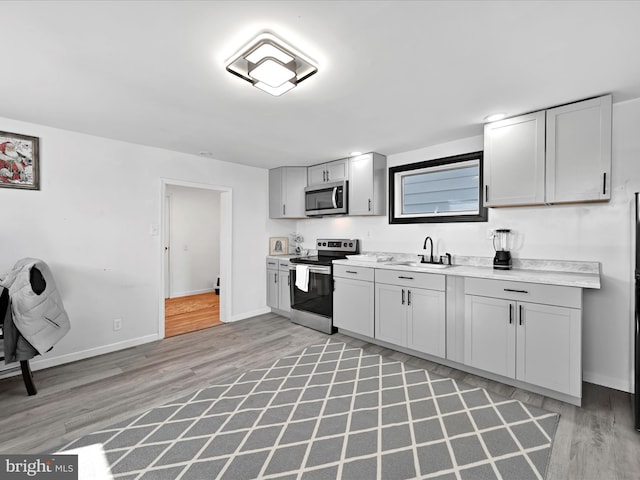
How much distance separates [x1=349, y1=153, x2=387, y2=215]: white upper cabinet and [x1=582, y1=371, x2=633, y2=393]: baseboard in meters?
2.54

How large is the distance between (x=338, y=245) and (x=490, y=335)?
2.38m

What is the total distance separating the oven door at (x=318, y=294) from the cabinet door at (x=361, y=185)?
910mm

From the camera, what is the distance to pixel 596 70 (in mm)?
1865

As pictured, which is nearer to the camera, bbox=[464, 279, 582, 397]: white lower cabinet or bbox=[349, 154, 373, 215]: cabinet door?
bbox=[464, 279, 582, 397]: white lower cabinet

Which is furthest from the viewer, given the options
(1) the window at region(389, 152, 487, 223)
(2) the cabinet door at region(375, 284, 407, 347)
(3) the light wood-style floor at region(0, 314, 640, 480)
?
(1) the window at region(389, 152, 487, 223)

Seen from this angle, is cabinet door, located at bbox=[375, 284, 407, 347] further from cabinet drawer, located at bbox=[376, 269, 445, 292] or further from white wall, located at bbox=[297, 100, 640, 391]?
white wall, located at bbox=[297, 100, 640, 391]

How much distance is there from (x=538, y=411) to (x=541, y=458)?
538 mm

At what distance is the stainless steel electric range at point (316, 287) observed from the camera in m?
3.83

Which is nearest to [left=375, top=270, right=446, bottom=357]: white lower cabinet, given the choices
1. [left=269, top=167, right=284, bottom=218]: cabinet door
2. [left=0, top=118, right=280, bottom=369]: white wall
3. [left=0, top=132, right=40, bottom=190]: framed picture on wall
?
[left=269, top=167, right=284, bottom=218]: cabinet door

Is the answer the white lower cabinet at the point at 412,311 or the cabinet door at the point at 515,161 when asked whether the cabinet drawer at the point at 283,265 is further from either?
the cabinet door at the point at 515,161

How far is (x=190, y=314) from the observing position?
4.75 m

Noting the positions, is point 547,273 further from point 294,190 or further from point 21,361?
point 21,361

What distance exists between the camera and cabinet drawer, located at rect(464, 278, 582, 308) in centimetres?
215

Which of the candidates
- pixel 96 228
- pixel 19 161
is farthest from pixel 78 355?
pixel 19 161
